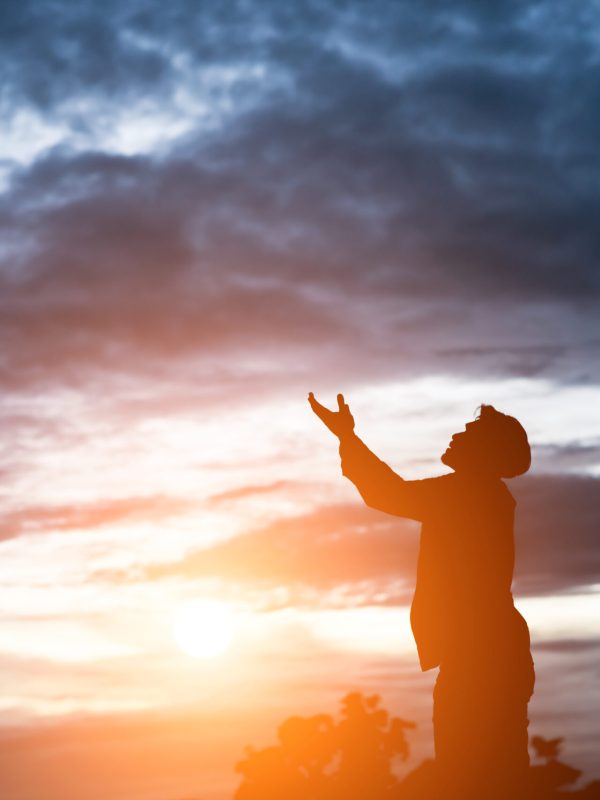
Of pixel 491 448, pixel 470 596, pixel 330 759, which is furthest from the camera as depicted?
pixel 330 759

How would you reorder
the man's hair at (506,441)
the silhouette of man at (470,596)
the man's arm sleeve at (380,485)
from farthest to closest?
the man's hair at (506,441) → the man's arm sleeve at (380,485) → the silhouette of man at (470,596)

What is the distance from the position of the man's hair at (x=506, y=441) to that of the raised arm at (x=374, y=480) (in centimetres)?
85

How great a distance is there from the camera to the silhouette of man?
473 inches

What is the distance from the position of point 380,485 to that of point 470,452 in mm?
1191

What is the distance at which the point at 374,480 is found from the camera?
12555mm

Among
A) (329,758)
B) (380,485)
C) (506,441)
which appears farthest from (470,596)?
(329,758)

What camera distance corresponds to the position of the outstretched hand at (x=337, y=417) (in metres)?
12.7

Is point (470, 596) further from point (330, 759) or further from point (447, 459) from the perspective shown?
point (330, 759)

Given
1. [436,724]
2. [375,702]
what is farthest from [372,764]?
[436,724]

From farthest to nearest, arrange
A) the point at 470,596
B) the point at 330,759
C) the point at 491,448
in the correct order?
the point at 330,759, the point at 491,448, the point at 470,596

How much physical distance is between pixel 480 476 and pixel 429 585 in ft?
4.48

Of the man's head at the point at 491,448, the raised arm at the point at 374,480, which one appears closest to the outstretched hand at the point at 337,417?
the raised arm at the point at 374,480

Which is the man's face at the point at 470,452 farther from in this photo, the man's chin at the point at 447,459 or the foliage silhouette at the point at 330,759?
the foliage silhouette at the point at 330,759

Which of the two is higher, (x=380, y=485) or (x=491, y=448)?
(x=491, y=448)
